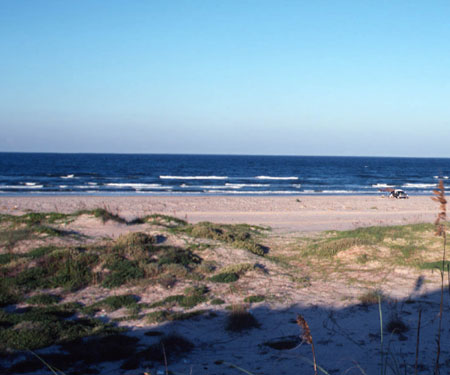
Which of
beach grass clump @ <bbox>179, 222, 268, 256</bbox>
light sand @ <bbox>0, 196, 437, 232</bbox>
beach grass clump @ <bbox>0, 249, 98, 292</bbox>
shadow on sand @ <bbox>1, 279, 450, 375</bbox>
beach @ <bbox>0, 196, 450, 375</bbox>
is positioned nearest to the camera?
shadow on sand @ <bbox>1, 279, 450, 375</bbox>

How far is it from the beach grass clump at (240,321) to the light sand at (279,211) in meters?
9.67

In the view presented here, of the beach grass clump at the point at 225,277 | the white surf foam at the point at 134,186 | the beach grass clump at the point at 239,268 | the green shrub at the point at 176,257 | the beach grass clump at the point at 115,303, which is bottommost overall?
the beach grass clump at the point at 115,303

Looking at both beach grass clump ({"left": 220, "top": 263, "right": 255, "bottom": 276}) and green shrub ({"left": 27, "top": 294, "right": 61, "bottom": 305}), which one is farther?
beach grass clump ({"left": 220, "top": 263, "right": 255, "bottom": 276})

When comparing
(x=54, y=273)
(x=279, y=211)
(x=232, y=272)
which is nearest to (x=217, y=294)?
(x=232, y=272)

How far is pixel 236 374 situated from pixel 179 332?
157 centimetres

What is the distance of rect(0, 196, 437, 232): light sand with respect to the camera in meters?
18.9

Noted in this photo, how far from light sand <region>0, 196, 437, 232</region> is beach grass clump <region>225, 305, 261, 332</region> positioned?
967 centimetres

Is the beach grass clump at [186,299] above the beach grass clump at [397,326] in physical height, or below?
below

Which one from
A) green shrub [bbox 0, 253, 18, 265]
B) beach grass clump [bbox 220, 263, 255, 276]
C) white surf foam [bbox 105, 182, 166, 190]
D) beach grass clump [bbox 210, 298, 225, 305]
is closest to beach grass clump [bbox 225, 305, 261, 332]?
beach grass clump [bbox 210, 298, 225, 305]

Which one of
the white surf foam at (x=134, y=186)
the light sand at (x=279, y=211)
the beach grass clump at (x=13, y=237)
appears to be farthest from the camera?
the white surf foam at (x=134, y=186)

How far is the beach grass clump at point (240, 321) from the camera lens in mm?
6734

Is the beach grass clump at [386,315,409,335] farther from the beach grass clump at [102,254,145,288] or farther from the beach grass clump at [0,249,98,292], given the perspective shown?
the beach grass clump at [0,249,98,292]

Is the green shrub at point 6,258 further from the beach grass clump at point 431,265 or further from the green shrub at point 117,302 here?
the beach grass clump at point 431,265

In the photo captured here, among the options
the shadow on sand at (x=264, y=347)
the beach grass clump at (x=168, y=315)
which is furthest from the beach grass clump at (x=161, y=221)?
the shadow on sand at (x=264, y=347)
